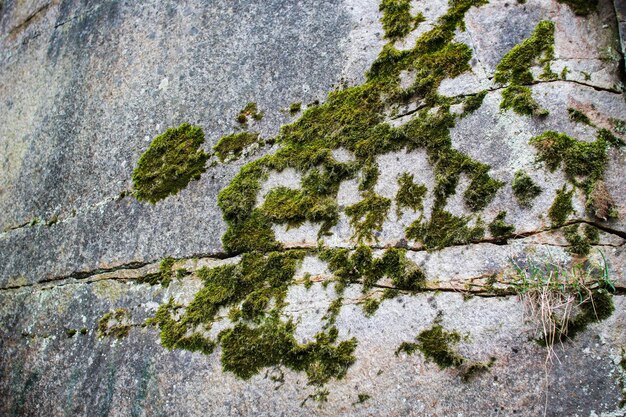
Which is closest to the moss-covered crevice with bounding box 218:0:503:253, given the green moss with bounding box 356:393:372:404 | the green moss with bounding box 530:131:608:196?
the green moss with bounding box 530:131:608:196

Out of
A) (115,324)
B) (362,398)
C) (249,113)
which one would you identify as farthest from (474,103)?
(115,324)

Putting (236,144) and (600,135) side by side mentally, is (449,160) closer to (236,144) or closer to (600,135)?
(600,135)

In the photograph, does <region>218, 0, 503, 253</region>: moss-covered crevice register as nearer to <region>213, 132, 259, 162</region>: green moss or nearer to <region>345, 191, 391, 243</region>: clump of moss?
<region>345, 191, 391, 243</region>: clump of moss

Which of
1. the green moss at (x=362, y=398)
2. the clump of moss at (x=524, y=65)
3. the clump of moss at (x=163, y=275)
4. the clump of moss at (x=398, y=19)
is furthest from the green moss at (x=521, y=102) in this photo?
the clump of moss at (x=163, y=275)

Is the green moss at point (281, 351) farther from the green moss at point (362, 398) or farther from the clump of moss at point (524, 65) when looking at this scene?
the clump of moss at point (524, 65)

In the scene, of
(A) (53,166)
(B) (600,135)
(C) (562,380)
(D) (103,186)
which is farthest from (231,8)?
(C) (562,380)

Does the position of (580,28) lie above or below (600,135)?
above

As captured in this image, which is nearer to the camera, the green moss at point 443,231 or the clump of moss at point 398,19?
the green moss at point 443,231
